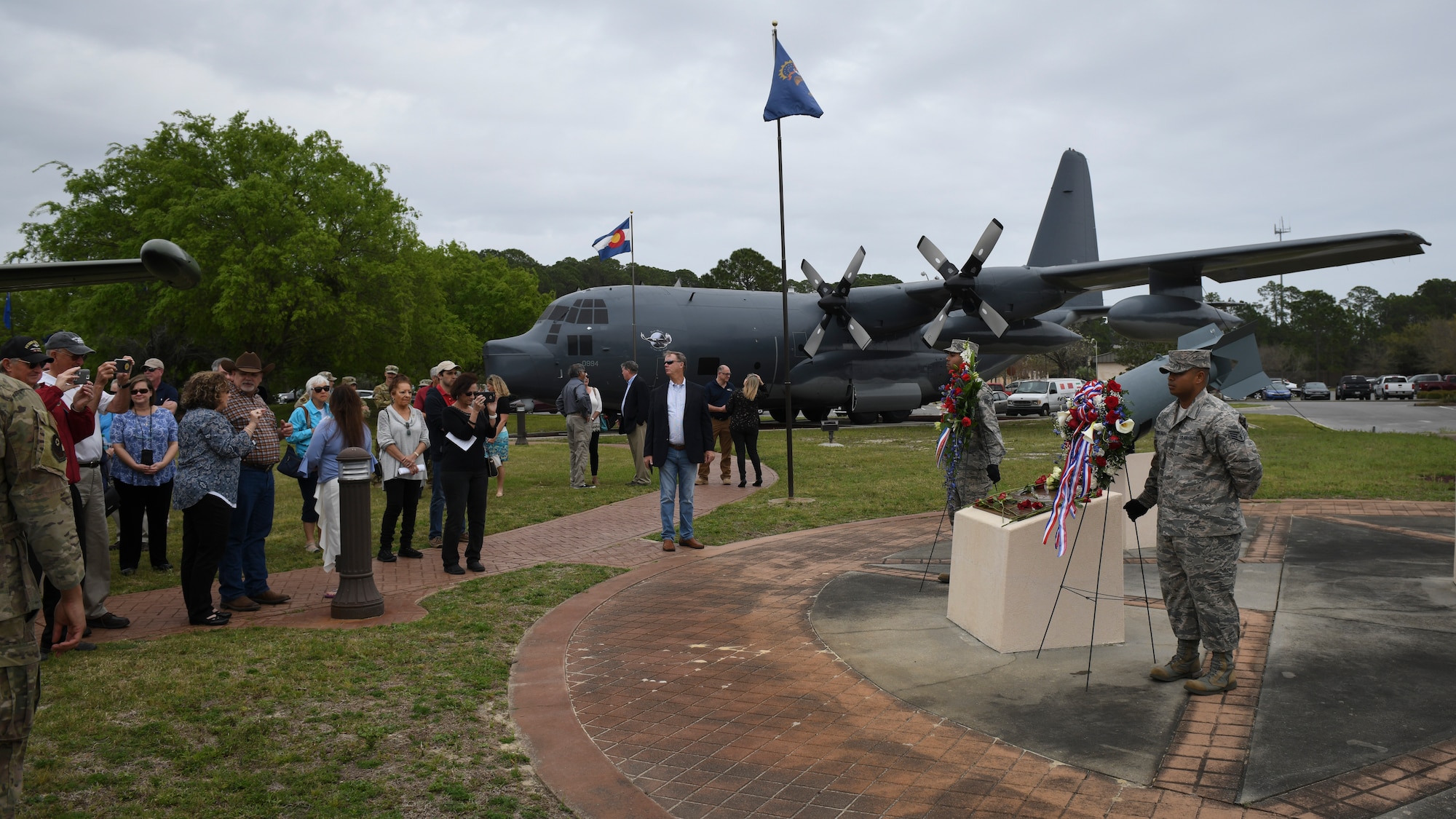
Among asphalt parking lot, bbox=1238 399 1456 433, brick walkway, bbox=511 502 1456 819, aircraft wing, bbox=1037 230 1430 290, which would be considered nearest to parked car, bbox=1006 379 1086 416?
asphalt parking lot, bbox=1238 399 1456 433

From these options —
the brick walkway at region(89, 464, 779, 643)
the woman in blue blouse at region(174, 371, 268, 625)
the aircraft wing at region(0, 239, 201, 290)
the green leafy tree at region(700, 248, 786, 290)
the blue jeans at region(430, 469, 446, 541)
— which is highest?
the green leafy tree at region(700, 248, 786, 290)

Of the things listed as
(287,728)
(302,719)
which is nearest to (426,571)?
(302,719)

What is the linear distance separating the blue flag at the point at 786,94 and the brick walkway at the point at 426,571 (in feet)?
18.2

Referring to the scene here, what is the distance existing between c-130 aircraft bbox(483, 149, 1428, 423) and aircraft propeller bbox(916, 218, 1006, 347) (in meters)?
0.04

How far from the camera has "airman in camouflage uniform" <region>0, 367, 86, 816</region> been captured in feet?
9.83

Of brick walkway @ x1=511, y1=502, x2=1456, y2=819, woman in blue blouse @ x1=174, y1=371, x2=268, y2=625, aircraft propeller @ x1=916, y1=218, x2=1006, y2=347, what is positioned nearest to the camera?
brick walkway @ x1=511, y1=502, x2=1456, y2=819

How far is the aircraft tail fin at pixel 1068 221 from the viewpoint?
28578mm

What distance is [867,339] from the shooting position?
77.2 ft

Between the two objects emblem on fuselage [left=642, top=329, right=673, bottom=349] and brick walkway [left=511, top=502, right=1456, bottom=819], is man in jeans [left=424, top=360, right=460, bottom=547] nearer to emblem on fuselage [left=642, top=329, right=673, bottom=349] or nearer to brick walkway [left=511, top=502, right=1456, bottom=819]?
brick walkway [left=511, top=502, right=1456, bottom=819]

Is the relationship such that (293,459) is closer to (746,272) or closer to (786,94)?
(786,94)

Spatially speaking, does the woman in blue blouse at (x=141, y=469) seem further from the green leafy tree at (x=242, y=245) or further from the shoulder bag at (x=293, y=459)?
the green leafy tree at (x=242, y=245)

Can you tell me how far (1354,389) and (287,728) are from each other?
69570mm

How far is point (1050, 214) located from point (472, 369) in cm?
3821

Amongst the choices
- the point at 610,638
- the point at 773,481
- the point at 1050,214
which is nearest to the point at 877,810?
the point at 610,638
